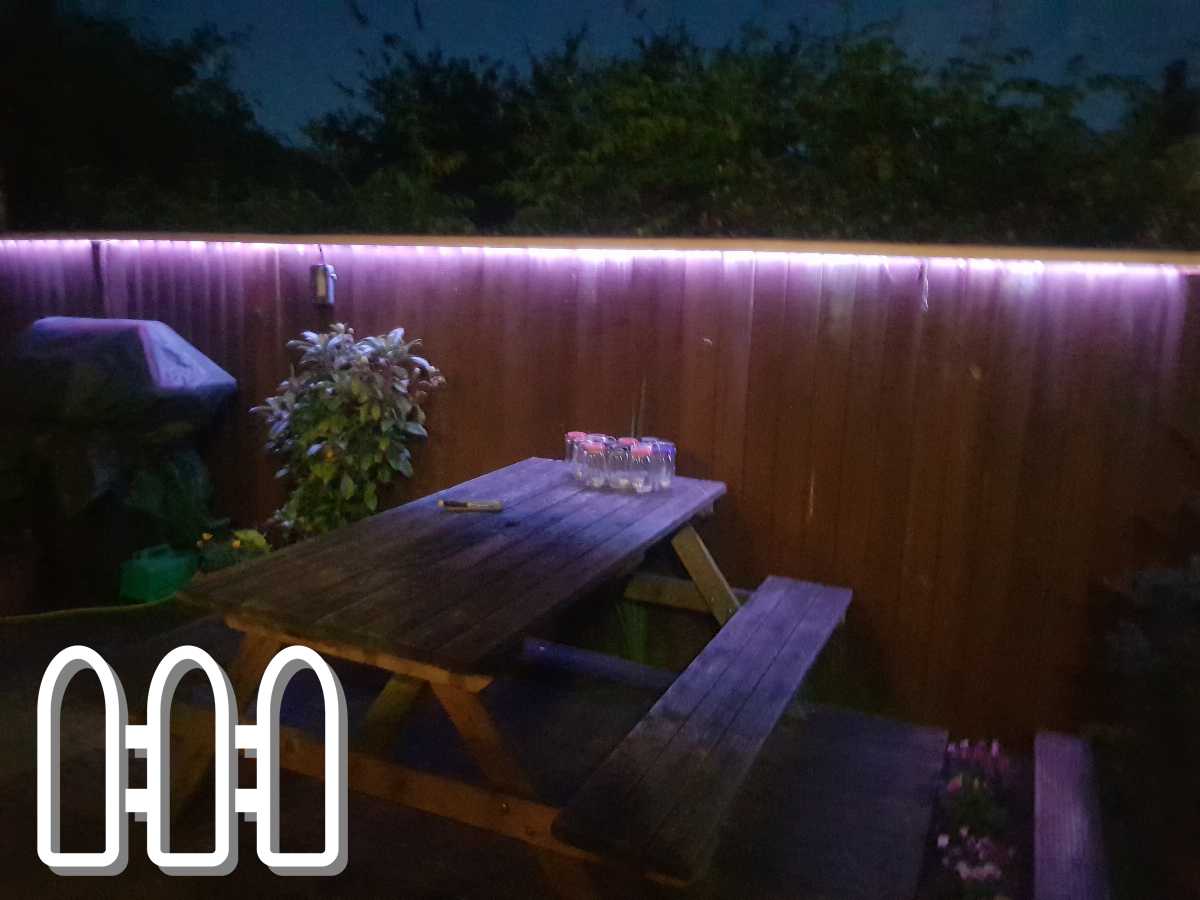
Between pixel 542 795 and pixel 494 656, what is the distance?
1250 mm

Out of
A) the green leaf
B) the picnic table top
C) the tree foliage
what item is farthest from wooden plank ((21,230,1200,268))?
the picnic table top

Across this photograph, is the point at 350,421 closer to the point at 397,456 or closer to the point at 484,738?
the point at 397,456

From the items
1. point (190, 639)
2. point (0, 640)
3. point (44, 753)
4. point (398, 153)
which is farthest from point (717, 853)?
point (398, 153)

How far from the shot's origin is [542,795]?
3.14 m

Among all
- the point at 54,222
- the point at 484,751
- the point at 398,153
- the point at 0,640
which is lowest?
the point at 0,640

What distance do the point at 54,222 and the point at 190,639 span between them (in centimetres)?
530

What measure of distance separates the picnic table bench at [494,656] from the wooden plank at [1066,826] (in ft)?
2.61

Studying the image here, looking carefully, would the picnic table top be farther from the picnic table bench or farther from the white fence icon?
the white fence icon

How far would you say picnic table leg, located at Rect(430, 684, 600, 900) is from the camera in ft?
7.41

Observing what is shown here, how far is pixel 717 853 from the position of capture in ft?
9.39

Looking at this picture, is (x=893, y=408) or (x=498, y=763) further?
(x=893, y=408)

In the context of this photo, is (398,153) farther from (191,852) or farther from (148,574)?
(191,852)

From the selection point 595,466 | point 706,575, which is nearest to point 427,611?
point 595,466

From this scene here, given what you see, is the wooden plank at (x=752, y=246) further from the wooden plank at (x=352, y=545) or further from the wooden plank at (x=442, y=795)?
the wooden plank at (x=442, y=795)
